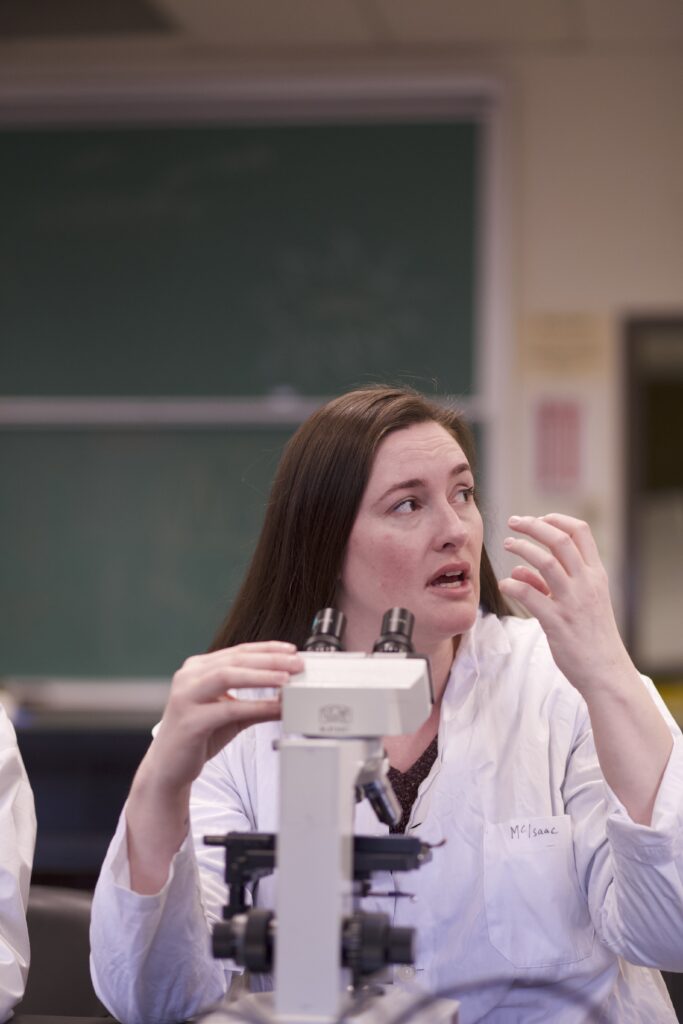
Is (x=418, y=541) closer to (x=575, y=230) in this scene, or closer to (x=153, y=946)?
(x=153, y=946)

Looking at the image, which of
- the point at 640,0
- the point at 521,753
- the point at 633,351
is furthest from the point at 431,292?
the point at 521,753

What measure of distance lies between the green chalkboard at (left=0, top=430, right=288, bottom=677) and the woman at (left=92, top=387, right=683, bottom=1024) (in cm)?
232

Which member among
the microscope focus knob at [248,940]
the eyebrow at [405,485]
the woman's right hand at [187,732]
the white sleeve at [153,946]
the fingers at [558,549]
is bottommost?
the white sleeve at [153,946]

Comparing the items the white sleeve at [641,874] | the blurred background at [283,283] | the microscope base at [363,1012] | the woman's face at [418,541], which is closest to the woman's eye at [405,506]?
the woman's face at [418,541]

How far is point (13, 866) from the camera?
1.33m

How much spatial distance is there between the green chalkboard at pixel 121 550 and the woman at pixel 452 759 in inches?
91.2

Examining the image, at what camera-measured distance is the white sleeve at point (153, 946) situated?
48.9 inches

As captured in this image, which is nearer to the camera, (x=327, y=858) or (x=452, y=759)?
(x=327, y=858)

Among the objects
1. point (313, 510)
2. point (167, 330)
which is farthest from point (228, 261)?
point (313, 510)

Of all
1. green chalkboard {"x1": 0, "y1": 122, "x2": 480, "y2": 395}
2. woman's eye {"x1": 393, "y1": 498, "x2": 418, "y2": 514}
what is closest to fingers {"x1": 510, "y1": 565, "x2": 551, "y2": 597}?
woman's eye {"x1": 393, "y1": 498, "x2": 418, "y2": 514}

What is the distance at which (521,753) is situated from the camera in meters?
1.52

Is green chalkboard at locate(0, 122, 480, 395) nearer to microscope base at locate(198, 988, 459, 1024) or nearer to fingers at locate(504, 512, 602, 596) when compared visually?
fingers at locate(504, 512, 602, 596)

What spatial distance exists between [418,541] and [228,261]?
2.62m

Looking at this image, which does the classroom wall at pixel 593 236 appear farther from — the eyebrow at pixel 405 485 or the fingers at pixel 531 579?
the fingers at pixel 531 579
